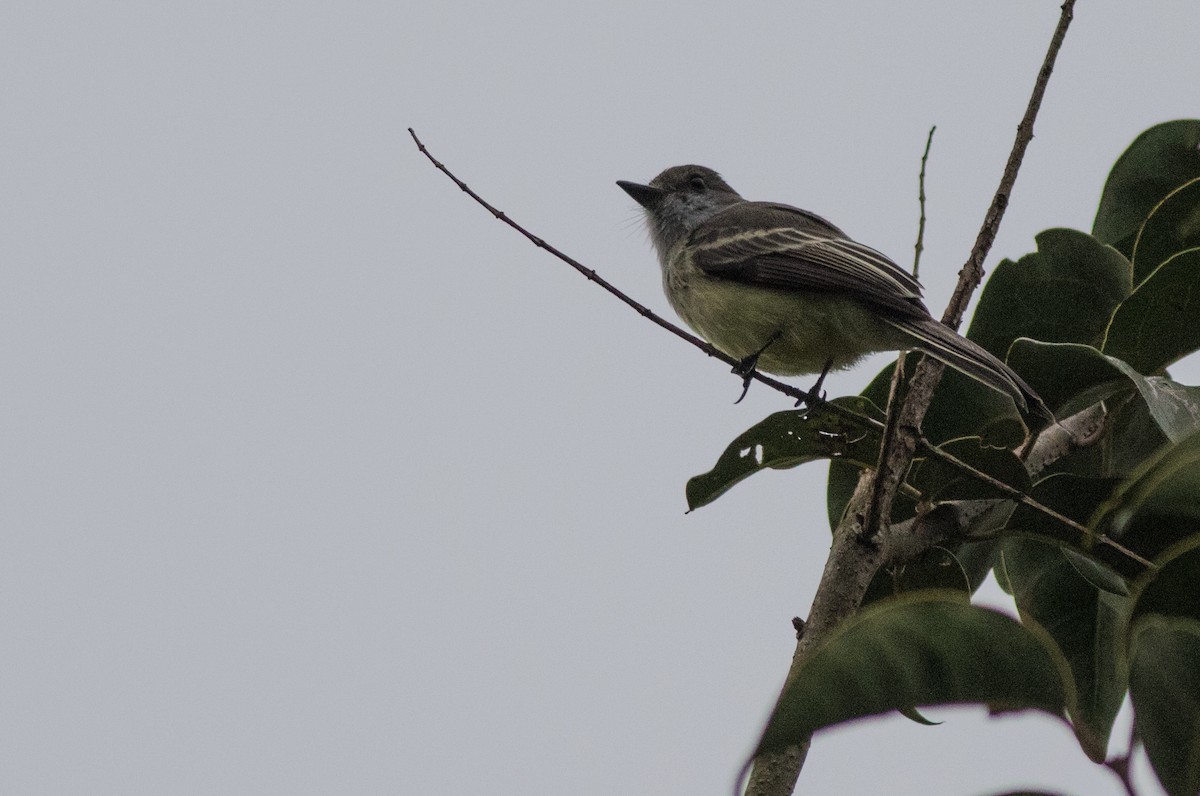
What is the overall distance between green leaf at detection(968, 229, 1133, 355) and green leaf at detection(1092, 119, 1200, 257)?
35cm

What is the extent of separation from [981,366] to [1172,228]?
0.55m

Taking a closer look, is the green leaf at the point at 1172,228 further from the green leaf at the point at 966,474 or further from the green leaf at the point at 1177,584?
the green leaf at the point at 1177,584

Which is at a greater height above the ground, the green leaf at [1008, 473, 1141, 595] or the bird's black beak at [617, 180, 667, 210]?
the bird's black beak at [617, 180, 667, 210]

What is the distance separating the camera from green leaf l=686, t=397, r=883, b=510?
3023mm

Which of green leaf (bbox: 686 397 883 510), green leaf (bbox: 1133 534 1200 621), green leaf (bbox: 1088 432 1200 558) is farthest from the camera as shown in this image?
green leaf (bbox: 686 397 883 510)

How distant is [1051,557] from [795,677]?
4.57 ft

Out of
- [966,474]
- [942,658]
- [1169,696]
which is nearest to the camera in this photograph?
[942,658]

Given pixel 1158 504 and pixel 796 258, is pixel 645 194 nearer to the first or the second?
pixel 796 258

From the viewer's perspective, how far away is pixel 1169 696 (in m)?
1.79

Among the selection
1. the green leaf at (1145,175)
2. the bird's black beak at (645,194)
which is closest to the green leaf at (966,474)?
the green leaf at (1145,175)

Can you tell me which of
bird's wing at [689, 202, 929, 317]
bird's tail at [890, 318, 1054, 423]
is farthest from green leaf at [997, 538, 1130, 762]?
bird's wing at [689, 202, 929, 317]

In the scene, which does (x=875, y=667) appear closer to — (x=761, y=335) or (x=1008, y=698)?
(x=1008, y=698)

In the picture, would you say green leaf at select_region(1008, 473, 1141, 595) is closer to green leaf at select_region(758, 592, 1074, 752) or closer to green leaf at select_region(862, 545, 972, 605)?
green leaf at select_region(862, 545, 972, 605)

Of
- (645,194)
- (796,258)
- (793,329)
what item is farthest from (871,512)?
(645,194)
